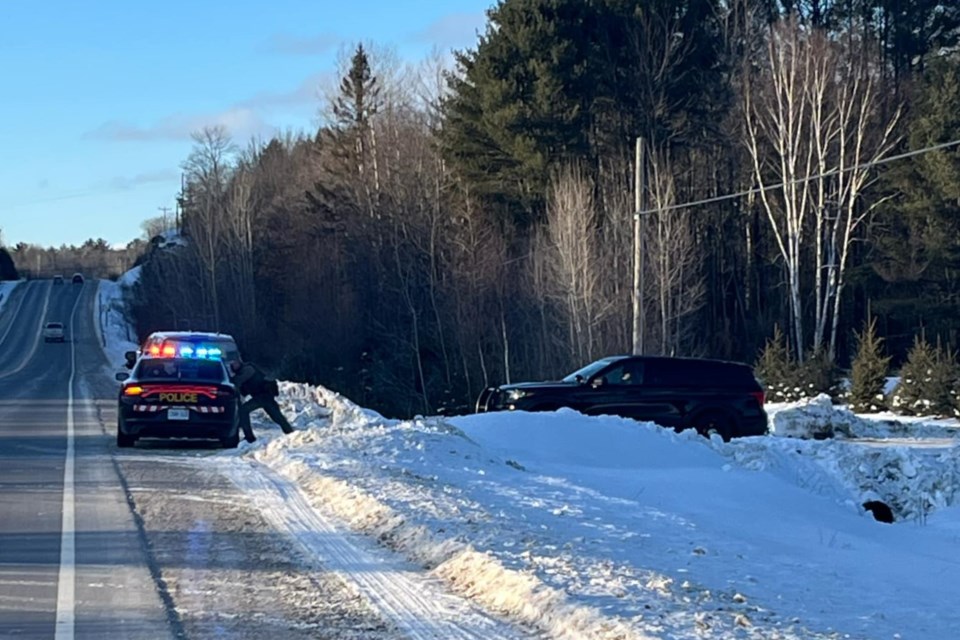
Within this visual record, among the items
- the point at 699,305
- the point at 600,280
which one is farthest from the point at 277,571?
the point at 699,305

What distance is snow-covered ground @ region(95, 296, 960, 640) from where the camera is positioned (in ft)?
27.8

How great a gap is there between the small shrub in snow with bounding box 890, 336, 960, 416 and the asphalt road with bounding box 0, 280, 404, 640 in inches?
876

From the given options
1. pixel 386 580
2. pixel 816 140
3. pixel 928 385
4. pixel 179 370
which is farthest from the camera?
pixel 816 140

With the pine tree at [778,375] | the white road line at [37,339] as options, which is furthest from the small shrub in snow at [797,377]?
the white road line at [37,339]

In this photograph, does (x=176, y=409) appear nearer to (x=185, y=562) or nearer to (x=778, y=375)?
(x=185, y=562)

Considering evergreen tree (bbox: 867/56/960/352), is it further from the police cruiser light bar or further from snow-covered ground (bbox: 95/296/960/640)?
the police cruiser light bar

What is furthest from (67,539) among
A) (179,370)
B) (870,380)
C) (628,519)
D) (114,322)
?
(114,322)

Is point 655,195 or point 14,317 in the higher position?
point 655,195

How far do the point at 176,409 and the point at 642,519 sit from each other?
9599 mm

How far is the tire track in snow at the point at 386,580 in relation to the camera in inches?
318

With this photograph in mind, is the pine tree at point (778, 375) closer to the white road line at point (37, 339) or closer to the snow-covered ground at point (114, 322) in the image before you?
the snow-covered ground at point (114, 322)

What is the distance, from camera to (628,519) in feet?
41.9

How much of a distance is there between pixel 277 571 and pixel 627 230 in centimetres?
4004

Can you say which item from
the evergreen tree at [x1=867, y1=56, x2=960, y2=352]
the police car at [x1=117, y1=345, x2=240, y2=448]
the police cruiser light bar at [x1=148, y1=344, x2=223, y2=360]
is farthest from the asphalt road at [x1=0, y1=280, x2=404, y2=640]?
the evergreen tree at [x1=867, y1=56, x2=960, y2=352]
